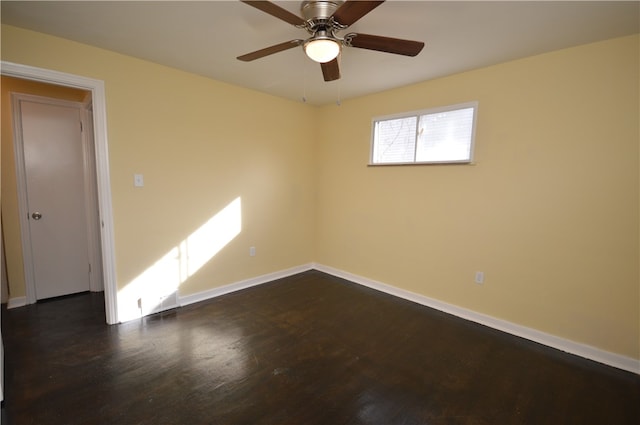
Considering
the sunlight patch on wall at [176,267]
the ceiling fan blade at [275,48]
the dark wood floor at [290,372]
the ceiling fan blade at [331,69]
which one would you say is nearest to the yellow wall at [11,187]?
the dark wood floor at [290,372]

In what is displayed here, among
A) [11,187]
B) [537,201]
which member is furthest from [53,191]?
[537,201]

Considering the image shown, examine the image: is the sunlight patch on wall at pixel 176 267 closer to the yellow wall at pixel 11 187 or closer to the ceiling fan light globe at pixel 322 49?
the yellow wall at pixel 11 187

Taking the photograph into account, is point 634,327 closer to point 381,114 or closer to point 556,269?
point 556,269

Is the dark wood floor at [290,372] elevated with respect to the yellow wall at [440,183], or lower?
lower

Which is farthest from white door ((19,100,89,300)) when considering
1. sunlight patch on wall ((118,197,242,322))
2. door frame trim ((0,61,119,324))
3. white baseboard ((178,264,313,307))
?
white baseboard ((178,264,313,307))

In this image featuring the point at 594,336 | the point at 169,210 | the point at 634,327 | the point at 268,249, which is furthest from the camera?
the point at 268,249

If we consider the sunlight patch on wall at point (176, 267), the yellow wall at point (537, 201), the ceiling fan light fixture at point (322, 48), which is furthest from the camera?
the sunlight patch on wall at point (176, 267)

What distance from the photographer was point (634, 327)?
2092 mm

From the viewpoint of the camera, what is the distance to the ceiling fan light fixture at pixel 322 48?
1.64 metres

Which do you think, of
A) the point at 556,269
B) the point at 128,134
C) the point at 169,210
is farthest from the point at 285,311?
the point at 556,269

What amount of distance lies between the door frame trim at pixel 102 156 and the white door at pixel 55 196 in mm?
1041

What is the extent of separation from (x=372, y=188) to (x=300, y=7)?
2239 mm

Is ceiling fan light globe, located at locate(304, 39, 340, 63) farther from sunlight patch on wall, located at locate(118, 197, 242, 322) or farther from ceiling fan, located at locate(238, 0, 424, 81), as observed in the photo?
sunlight patch on wall, located at locate(118, 197, 242, 322)

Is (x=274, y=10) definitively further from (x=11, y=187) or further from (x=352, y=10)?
(x=11, y=187)
